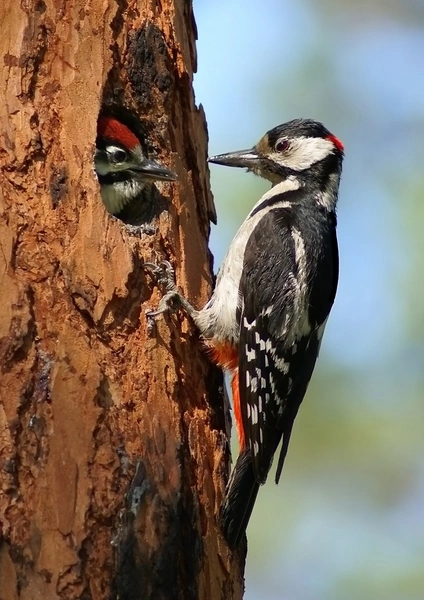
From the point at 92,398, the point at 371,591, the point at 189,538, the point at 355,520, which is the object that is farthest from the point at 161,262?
the point at 355,520

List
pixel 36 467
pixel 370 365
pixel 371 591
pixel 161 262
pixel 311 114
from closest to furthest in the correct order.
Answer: pixel 36 467 → pixel 161 262 → pixel 371 591 → pixel 370 365 → pixel 311 114

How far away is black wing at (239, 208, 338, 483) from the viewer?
3.83 m

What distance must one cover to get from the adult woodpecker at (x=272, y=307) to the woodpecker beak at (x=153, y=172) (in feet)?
1.39

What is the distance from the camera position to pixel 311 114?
689 cm

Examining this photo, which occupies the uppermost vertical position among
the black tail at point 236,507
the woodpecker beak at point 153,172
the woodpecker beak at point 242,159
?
the woodpecker beak at point 242,159

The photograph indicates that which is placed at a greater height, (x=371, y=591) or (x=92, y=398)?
(x=371, y=591)

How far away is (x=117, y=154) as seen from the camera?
3.94 metres

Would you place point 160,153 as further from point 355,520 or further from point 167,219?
point 355,520

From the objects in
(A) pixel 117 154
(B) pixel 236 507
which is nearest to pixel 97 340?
(B) pixel 236 507

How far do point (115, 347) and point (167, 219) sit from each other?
0.69m

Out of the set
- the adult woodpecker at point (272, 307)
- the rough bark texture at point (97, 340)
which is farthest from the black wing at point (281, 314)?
the rough bark texture at point (97, 340)

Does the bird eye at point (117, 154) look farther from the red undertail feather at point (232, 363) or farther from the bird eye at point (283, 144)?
the bird eye at point (283, 144)

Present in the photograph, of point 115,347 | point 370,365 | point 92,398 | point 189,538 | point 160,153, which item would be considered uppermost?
point 370,365

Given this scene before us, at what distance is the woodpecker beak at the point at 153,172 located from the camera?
3803 millimetres
